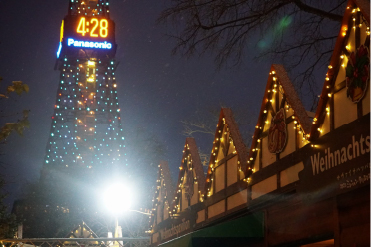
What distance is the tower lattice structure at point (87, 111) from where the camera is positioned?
4219cm

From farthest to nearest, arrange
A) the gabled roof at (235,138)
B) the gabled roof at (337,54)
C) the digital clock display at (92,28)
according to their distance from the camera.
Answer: the digital clock display at (92,28)
the gabled roof at (235,138)
the gabled roof at (337,54)

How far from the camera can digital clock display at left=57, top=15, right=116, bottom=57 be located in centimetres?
4516

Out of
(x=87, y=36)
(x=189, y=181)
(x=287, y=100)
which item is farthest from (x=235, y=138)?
(x=87, y=36)

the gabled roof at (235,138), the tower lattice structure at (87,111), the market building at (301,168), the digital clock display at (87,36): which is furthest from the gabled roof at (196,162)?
the digital clock display at (87,36)

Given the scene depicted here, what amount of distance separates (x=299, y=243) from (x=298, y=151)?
4.98 ft

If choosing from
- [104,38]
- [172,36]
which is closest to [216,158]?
[172,36]

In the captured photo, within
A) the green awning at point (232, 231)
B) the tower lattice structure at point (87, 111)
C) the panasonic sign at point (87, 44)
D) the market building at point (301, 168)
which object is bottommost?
the green awning at point (232, 231)

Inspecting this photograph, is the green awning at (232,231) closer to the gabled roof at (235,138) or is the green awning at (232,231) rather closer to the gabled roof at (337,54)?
the gabled roof at (235,138)

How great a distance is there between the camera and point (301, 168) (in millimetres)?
8812

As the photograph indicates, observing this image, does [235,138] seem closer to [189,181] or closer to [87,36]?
[189,181]

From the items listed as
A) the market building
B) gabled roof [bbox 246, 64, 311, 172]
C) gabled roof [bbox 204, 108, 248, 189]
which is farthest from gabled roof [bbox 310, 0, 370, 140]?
gabled roof [bbox 204, 108, 248, 189]

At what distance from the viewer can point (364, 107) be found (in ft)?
23.8

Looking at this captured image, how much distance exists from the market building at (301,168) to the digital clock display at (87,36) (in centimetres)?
3374

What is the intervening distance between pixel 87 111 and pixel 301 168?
36.2 metres
